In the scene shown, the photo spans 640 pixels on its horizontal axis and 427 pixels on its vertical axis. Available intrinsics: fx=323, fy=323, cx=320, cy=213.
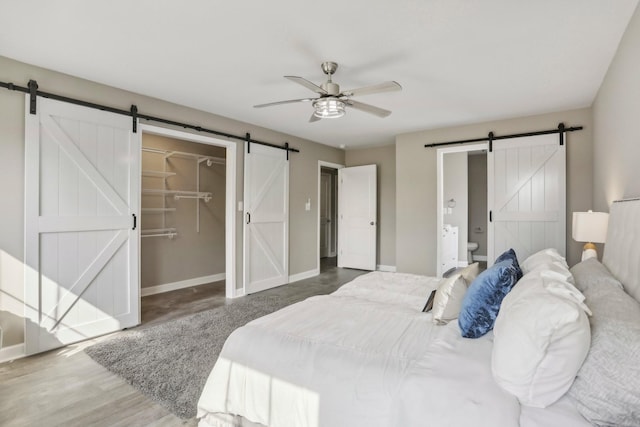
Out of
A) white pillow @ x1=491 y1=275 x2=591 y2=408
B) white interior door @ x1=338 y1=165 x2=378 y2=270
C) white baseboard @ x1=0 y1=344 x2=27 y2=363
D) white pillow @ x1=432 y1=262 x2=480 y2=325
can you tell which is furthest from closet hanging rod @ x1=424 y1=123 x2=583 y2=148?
white baseboard @ x1=0 y1=344 x2=27 y2=363

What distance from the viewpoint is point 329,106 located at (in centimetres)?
290

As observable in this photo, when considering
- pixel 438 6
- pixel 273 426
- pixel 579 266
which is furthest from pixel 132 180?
pixel 579 266

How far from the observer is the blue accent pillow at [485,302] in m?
1.68

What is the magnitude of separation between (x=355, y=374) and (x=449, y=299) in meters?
0.83

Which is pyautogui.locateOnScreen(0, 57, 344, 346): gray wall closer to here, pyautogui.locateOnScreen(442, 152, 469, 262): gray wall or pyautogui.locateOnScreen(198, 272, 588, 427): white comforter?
pyautogui.locateOnScreen(198, 272, 588, 427): white comforter

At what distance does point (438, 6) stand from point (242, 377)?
2.59m

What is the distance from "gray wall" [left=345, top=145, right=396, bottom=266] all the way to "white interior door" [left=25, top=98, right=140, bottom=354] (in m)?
4.66

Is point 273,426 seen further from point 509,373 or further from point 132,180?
point 132,180

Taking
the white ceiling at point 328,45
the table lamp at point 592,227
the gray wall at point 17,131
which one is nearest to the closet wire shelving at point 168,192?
the gray wall at point 17,131

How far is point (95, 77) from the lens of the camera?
324 centimetres

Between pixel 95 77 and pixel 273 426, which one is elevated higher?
pixel 95 77

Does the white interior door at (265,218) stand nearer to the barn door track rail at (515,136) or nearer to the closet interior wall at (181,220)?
the closet interior wall at (181,220)

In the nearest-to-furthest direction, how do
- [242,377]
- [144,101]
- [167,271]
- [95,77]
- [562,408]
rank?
[562,408] < [242,377] < [95,77] < [144,101] < [167,271]

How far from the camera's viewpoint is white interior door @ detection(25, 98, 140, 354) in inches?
116
